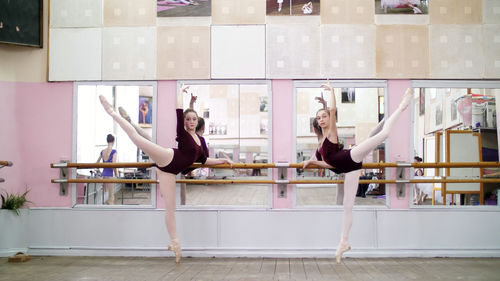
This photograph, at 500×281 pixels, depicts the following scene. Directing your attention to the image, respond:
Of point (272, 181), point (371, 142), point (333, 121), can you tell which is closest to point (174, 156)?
point (272, 181)

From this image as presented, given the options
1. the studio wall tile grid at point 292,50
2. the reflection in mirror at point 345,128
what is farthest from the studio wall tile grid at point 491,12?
the studio wall tile grid at point 292,50

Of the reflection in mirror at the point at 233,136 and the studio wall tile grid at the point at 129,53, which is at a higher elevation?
the studio wall tile grid at the point at 129,53

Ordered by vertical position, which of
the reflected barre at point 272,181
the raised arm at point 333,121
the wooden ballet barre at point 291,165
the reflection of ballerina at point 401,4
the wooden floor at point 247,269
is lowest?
the wooden floor at point 247,269

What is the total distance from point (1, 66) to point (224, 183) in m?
3.36

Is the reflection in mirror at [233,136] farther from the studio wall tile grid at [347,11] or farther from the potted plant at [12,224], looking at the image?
the potted plant at [12,224]

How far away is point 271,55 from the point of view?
224 inches

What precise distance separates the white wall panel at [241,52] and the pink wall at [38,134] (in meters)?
2.07

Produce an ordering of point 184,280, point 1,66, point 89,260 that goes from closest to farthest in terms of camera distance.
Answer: point 184,280
point 89,260
point 1,66

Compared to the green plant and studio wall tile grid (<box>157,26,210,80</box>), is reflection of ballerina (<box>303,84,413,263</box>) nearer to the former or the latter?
studio wall tile grid (<box>157,26,210,80</box>)

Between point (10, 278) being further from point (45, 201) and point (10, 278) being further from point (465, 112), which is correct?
point (465, 112)

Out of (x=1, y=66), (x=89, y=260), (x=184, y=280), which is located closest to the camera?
(x=184, y=280)

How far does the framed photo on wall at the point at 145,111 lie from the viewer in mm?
5758

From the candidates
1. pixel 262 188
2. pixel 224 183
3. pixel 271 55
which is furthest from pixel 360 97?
pixel 224 183

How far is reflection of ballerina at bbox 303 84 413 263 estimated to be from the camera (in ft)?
14.8
